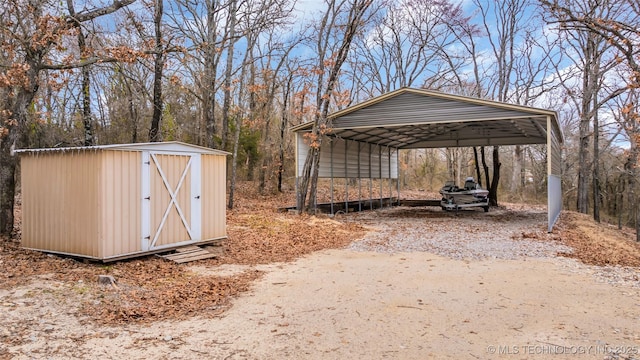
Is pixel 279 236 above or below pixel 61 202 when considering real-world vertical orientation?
below

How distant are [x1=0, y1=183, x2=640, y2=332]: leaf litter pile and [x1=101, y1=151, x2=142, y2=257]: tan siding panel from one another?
1.06 feet

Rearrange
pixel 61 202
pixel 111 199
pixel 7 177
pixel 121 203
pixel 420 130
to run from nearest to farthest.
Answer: pixel 111 199 → pixel 121 203 → pixel 61 202 → pixel 7 177 → pixel 420 130

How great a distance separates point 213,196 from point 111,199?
2318mm

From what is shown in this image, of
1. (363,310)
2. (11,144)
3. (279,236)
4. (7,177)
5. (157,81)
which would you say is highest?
(157,81)

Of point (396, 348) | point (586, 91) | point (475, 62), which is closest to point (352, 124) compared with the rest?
point (396, 348)

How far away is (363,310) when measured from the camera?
4.78 meters

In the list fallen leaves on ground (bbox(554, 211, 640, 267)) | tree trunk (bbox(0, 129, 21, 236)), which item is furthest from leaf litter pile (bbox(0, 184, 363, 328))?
fallen leaves on ground (bbox(554, 211, 640, 267))

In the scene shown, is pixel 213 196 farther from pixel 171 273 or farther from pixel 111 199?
pixel 171 273

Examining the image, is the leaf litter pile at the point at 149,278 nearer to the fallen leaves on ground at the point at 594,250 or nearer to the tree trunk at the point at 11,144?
the tree trunk at the point at 11,144

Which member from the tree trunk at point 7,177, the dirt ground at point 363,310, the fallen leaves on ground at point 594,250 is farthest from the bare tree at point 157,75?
the fallen leaves on ground at point 594,250

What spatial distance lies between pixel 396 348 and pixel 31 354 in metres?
3.08

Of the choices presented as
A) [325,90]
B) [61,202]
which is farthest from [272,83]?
[61,202]

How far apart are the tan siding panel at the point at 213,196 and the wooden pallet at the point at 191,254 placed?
395 millimetres

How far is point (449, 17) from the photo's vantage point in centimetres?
2447
